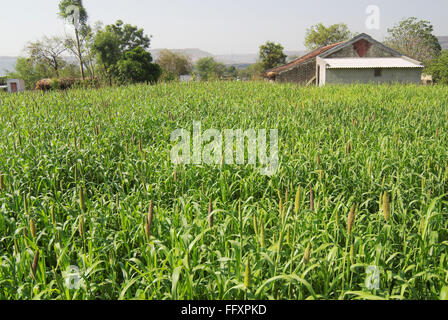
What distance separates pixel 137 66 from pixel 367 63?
66.2 feet

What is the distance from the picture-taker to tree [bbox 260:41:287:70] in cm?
5963

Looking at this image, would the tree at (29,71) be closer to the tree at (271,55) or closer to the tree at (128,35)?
the tree at (128,35)

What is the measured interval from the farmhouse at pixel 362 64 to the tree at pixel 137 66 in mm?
14958

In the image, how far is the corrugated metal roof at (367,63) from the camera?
26.6 m

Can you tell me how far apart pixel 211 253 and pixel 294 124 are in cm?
464

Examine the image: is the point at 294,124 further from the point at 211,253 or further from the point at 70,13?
the point at 70,13

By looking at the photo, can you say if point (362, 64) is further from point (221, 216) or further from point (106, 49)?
point (106, 49)

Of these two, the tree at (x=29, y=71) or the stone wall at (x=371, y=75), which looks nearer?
the stone wall at (x=371, y=75)

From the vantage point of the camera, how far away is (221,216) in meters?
3.40

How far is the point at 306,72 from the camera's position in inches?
1245

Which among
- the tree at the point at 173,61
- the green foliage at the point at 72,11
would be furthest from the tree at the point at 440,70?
the tree at the point at 173,61

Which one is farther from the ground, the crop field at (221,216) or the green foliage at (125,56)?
the green foliage at (125,56)

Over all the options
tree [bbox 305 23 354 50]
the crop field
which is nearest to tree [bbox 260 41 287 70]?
tree [bbox 305 23 354 50]

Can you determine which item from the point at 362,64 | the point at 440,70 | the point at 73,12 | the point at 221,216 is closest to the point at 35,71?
the point at 73,12
